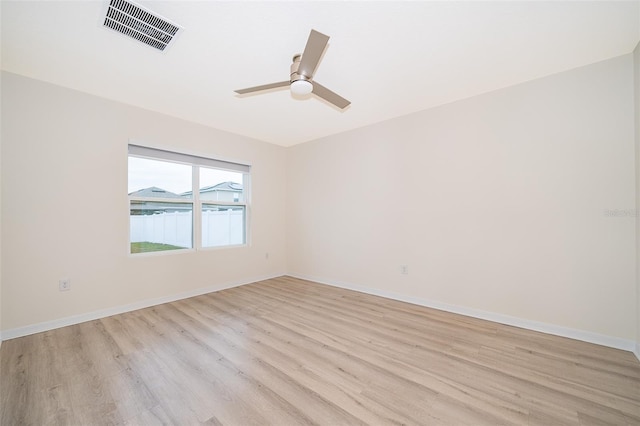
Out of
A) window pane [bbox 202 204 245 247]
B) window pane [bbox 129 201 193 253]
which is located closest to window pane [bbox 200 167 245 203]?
window pane [bbox 202 204 245 247]

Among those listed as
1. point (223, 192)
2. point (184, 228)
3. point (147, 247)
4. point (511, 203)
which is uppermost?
point (223, 192)

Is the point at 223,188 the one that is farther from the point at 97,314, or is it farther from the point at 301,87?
the point at 301,87

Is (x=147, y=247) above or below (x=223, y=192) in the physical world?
below

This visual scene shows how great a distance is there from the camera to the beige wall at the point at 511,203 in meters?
2.29

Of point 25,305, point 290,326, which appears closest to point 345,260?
point 290,326

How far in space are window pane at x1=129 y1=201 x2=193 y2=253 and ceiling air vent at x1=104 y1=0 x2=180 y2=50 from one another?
2036mm

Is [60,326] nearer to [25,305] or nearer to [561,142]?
[25,305]

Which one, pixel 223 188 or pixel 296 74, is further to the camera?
pixel 223 188

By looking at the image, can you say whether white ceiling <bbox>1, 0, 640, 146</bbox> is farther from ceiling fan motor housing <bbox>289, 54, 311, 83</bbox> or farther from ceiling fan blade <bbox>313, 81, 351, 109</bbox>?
ceiling fan blade <bbox>313, 81, 351, 109</bbox>

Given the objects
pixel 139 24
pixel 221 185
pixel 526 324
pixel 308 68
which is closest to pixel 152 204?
pixel 221 185

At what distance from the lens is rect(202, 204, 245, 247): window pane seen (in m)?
4.04

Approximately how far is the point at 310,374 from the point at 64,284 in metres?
2.82

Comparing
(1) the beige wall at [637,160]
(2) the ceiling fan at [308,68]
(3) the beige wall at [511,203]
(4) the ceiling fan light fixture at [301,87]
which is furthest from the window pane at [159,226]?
(1) the beige wall at [637,160]

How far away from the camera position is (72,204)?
280cm
